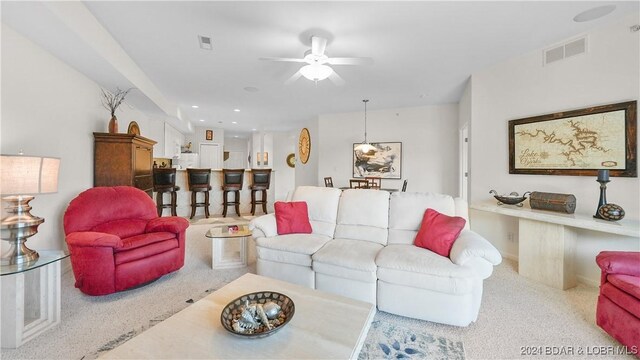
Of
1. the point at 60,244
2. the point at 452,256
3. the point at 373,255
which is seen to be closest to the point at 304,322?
the point at 373,255

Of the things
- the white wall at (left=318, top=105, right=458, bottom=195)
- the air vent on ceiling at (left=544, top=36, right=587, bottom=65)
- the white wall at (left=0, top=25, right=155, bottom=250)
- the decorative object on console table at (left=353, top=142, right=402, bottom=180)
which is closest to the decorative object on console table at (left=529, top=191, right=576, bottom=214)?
the air vent on ceiling at (left=544, top=36, right=587, bottom=65)

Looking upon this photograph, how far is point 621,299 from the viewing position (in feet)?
5.42

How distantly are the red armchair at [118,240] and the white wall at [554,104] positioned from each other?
4.06 metres

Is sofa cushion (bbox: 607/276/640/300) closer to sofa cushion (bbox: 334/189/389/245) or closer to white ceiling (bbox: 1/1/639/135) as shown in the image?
sofa cushion (bbox: 334/189/389/245)

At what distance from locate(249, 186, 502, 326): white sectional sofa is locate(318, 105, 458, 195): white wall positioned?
340 centimetres

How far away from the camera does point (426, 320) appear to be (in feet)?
6.46

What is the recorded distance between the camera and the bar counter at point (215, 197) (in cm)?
571

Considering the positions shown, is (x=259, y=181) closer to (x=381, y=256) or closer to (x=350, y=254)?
(x=350, y=254)

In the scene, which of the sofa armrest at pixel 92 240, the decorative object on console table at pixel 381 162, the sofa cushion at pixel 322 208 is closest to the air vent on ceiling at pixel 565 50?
the sofa cushion at pixel 322 208

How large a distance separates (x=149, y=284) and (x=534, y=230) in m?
4.06

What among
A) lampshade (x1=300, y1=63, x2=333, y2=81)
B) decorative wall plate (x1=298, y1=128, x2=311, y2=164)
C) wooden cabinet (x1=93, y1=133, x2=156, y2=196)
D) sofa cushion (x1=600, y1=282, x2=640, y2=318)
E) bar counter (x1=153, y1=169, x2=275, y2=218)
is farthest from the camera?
decorative wall plate (x1=298, y1=128, x2=311, y2=164)

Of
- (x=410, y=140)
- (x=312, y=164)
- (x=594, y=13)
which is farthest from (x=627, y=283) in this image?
(x=312, y=164)

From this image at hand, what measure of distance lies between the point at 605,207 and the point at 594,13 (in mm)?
1795

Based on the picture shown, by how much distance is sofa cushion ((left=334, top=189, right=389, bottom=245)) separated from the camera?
104 inches
